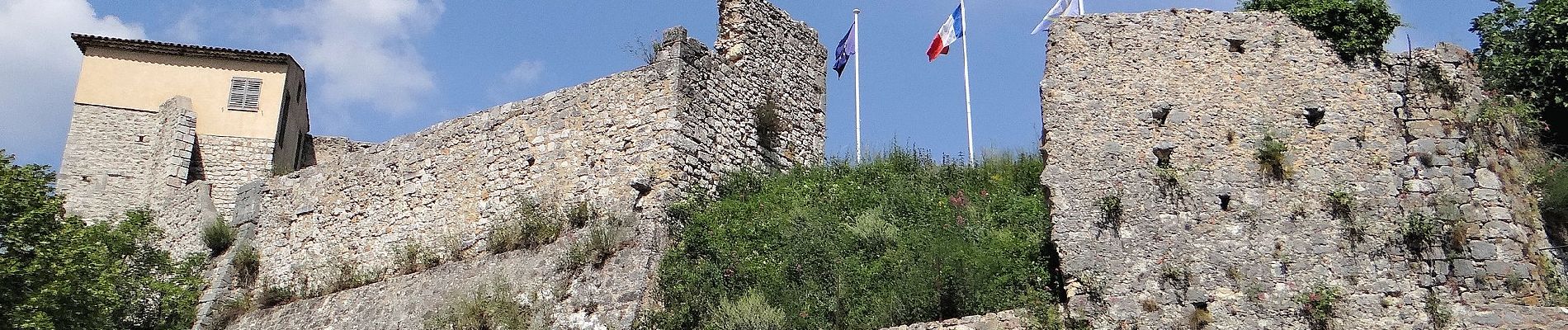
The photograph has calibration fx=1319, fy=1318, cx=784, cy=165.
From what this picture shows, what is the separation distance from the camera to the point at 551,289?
45.7 feet

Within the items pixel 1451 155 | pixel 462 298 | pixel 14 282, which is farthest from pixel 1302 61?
pixel 14 282

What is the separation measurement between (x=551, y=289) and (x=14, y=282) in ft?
21.2

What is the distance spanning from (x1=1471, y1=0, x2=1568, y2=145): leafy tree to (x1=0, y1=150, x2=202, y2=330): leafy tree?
15.3 m

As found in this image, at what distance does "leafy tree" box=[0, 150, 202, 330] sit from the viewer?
15078 millimetres

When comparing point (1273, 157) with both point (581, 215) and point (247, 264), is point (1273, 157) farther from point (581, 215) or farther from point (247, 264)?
point (247, 264)

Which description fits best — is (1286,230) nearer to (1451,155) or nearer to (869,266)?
(1451,155)

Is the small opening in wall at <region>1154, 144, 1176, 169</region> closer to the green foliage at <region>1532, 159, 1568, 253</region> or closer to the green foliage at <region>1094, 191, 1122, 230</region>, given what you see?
the green foliage at <region>1094, 191, 1122, 230</region>

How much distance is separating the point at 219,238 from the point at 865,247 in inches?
426

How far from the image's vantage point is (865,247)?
13.6 meters

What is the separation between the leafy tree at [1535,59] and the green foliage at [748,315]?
6.71m

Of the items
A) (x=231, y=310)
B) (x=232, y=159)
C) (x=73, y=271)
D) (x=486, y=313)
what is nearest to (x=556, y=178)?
(x=486, y=313)

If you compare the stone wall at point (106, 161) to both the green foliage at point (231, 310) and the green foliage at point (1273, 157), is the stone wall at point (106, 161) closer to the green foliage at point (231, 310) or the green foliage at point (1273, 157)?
the green foliage at point (231, 310)

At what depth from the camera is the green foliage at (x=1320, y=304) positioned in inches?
396

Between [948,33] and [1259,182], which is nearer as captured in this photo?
[1259,182]
